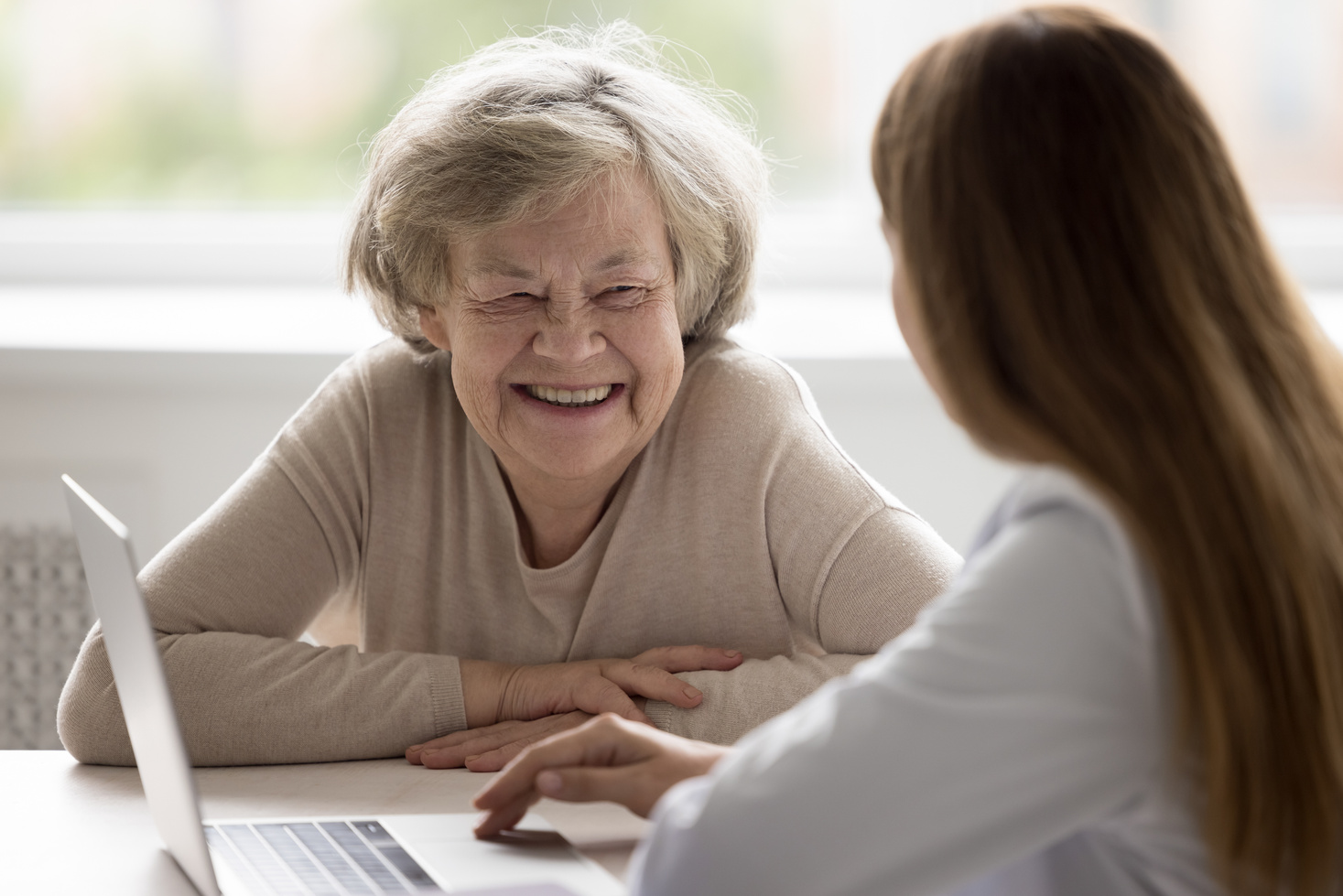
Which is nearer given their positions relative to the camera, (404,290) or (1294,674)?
(1294,674)

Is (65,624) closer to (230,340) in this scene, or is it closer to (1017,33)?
(230,340)

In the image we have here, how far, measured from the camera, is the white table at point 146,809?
0.96 meters

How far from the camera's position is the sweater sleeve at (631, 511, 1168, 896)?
2.03 feet

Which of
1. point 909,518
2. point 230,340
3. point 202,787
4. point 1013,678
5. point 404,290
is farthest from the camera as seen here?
point 230,340

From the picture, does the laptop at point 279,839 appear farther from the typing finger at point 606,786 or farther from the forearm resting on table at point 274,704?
the forearm resting on table at point 274,704

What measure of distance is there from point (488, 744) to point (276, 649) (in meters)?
0.27

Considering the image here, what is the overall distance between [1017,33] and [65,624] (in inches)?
95.1

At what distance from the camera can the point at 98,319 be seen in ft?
8.52

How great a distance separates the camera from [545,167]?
134cm

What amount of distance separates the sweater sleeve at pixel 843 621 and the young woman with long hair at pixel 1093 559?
0.57 metres

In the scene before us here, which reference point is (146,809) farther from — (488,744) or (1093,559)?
(1093,559)

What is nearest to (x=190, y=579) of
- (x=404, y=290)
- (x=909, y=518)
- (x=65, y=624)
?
(x=404, y=290)

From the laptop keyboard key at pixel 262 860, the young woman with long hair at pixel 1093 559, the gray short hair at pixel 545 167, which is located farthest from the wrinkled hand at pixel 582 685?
the young woman with long hair at pixel 1093 559

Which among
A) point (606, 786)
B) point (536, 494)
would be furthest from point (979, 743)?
point (536, 494)
